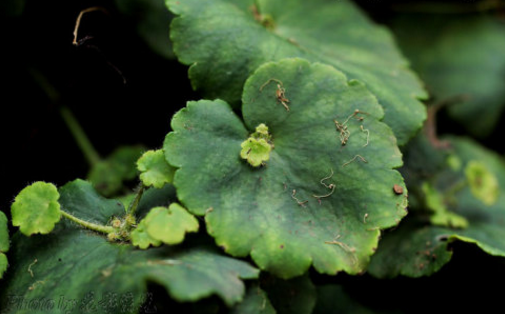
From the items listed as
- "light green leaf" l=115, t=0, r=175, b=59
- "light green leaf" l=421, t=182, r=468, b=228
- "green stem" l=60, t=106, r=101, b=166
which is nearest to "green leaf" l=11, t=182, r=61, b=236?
"green stem" l=60, t=106, r=101, b=166

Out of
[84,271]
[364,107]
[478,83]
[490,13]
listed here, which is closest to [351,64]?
[364,107]

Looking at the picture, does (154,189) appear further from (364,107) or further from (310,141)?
(364,107)

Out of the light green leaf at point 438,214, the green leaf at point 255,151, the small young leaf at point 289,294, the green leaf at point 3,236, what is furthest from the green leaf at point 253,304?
the light green leaf at point 438,214

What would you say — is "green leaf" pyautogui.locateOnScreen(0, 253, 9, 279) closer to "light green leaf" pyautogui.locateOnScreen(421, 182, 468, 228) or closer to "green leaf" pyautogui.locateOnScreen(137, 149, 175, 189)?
"green leaf" pyautogui.locateOnScreen(137, 149, 175, 189)

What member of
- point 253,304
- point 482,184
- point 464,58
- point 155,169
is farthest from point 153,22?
point 464,58

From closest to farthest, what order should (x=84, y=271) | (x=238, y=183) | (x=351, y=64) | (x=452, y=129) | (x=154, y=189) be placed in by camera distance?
(x=84, y=271)
(x=238, y=183)
(x=154, y=189)
(x=351, y=64)
(x=452, y=129)

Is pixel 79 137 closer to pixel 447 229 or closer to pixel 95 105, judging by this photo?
pixel 95 105

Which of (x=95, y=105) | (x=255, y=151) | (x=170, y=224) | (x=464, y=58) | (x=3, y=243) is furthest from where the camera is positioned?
(x=464, y=58)
